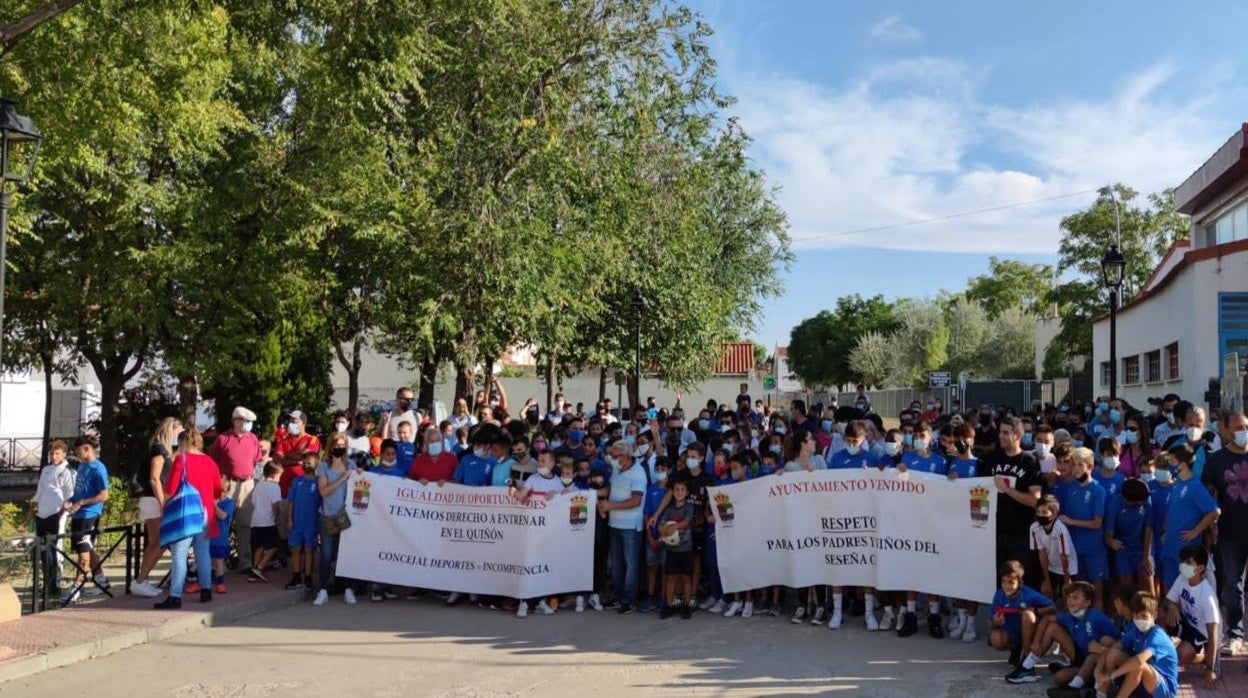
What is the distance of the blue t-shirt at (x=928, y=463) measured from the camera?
407 inches

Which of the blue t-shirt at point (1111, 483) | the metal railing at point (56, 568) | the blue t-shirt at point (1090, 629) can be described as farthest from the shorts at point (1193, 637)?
the metal railing at point (56, 568)

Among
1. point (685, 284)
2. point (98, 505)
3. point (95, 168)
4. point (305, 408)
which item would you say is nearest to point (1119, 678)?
point (98, 505)

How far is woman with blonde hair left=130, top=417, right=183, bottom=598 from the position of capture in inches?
415

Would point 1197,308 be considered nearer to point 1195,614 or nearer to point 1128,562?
point 1128,562

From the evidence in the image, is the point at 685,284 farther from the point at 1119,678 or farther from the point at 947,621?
the point at 1119,678

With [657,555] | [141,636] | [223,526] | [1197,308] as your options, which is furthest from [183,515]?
[1197,308]

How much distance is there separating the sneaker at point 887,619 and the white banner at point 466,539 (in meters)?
2.92

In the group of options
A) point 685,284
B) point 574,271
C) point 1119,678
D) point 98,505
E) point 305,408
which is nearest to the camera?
point 1119,678

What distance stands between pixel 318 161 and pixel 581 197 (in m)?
5.87

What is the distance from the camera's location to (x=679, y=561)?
34.7 feet

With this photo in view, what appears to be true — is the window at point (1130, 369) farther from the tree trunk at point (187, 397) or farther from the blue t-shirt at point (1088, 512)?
the tree trunk at point (187, 397)

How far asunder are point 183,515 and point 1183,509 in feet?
29.5

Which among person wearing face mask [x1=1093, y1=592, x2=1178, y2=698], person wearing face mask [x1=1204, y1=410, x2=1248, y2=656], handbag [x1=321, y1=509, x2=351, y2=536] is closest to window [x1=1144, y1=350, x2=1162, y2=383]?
person wearing face mask [x1=1204, y1=410, x2=1248, y2=656]

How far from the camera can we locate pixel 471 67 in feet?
66.9
